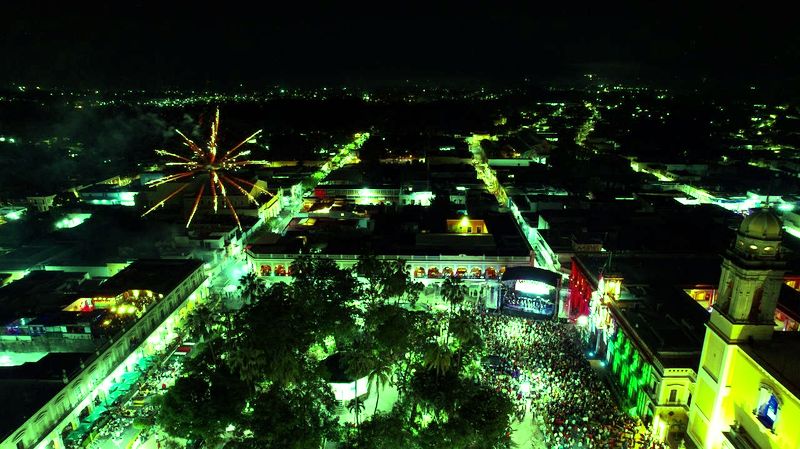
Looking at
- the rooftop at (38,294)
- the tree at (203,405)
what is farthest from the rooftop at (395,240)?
the tree at (203,405)

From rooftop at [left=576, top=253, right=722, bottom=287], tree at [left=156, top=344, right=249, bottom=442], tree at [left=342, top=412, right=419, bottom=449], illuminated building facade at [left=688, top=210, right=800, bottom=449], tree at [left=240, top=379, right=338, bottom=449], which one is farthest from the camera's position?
rooftop at [left=576, top=253, right=722, bottom=287]

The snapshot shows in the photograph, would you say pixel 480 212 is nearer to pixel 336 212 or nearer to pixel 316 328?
pixel 336 212

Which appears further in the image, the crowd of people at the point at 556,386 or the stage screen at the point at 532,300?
the stage screen at the point at 532,300

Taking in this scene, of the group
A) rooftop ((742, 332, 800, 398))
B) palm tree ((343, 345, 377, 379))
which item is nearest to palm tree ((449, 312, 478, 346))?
palm tree ((343, 345, 377, 379))

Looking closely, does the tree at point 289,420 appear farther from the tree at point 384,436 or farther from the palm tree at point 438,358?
the palm tree at point 438,358

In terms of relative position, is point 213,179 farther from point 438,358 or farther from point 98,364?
point 438,358

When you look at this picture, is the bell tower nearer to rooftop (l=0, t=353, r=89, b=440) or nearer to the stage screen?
the stage screen

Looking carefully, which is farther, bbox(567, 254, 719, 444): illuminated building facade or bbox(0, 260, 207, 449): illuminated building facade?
bbox(567, 254, 719, 444): illuminated building facade

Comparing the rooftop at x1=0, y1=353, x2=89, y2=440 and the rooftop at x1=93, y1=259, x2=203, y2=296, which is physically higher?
the rooftop at x1=0, y1=353, x2=89, y2=440

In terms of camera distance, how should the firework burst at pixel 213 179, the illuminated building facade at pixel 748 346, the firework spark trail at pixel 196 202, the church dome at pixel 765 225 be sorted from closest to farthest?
the illuminated building facade at pixel 748 346, the church dome at pixel 765 225, the firework spark trail at pixel 196 202, the firework burst at pixel 213 179
